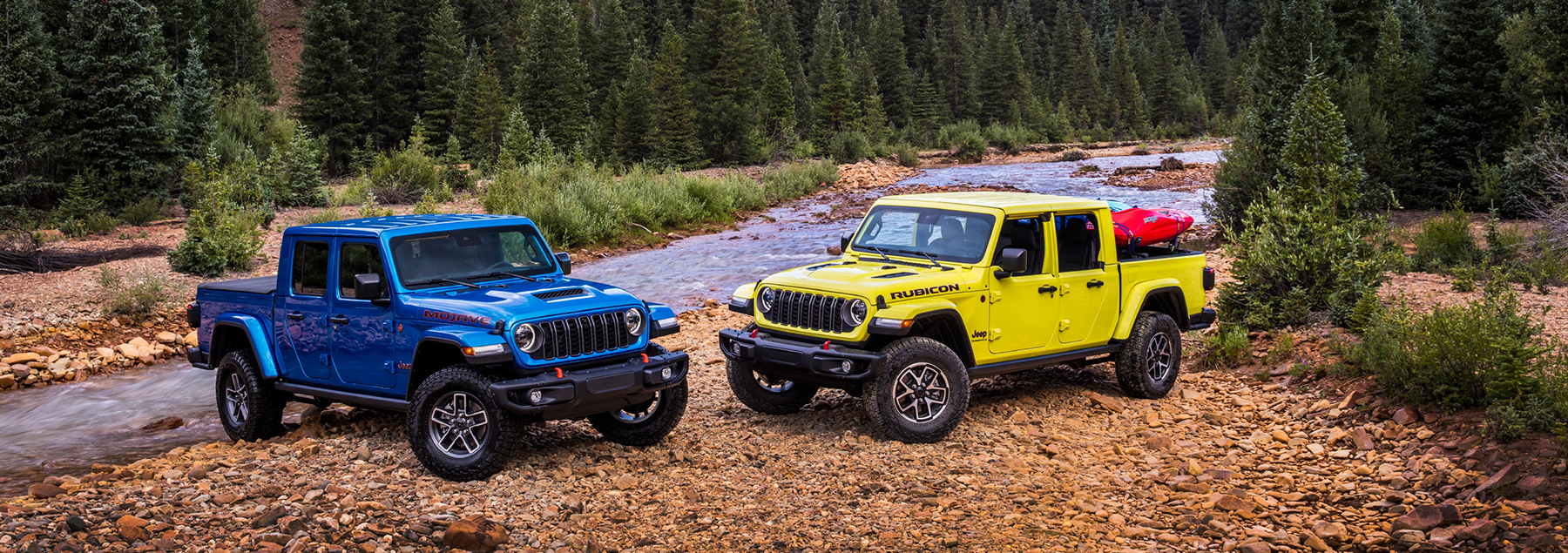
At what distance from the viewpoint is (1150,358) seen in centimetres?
962

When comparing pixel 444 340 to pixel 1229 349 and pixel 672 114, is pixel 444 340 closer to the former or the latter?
pixel 1229 349

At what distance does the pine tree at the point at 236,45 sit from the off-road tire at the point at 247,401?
1986 inches

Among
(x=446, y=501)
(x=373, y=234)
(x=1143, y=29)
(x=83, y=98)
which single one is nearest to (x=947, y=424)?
(x=446, y=501)

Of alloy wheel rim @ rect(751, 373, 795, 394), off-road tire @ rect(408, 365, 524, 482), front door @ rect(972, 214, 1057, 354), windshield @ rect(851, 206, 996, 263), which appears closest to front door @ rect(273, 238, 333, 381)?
off-road tire @ rect(408, 365, 524, 482)

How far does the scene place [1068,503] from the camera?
6.94m

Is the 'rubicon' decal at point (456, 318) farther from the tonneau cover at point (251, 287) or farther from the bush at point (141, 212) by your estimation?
the bush at point (141, 212)

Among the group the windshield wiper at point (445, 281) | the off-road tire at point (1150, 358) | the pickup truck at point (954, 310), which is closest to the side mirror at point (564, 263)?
the windshield wiper at point (445, 281)

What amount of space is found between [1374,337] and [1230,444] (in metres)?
1.77

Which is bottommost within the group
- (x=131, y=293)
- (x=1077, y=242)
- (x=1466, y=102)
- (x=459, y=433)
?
(x=131, y=293)

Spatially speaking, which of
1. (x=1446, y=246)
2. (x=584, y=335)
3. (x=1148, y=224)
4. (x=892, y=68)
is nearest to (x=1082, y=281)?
(x=584, y=335)

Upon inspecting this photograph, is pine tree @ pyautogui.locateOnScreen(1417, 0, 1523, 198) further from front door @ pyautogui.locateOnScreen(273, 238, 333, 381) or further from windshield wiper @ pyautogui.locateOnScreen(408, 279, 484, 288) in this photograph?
front door @ pyautogui.locateOnScreen(273, 238, 333, 381)

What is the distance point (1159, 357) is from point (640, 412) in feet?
15.3

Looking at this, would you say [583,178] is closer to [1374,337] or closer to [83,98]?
[83,98]

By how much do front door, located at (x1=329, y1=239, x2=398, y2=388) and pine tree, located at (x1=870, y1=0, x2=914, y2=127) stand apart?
7878cm
